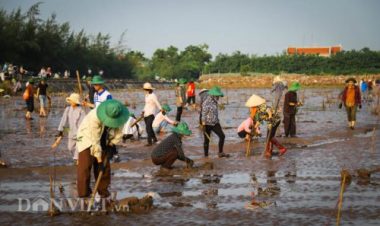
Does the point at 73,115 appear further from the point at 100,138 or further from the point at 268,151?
the point at 268,151

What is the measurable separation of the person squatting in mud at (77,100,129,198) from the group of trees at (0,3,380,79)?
41476 millimetres

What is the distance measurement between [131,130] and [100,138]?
24.5 feet

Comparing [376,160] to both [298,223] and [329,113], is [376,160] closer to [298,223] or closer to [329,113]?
[298,223]

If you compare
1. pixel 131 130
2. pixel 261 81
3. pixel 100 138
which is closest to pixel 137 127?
pixel 131 130

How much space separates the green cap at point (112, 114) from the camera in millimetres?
7348

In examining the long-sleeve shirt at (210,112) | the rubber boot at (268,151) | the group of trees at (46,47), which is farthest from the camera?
the group of trees at (46,47)

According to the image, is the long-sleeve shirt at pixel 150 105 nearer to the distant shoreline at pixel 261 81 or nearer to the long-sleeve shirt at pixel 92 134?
the long-sleeve shirt at pixel 92 134

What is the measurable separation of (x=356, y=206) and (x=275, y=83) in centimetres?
1014

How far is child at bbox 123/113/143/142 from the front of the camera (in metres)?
14.8

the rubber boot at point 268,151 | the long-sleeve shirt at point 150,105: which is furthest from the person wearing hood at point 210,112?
the long-sleeve shirt at point 150,105

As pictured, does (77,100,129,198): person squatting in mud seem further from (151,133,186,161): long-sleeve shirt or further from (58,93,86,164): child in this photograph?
(151,133,186,161): long-sleeve shirt

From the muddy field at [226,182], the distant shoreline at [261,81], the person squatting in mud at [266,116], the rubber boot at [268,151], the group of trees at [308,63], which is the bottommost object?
the muddy field at [226,182]

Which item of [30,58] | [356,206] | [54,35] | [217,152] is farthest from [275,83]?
[54,35]

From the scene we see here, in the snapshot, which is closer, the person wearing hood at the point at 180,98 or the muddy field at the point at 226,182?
the muddy field at the point at 226,182
